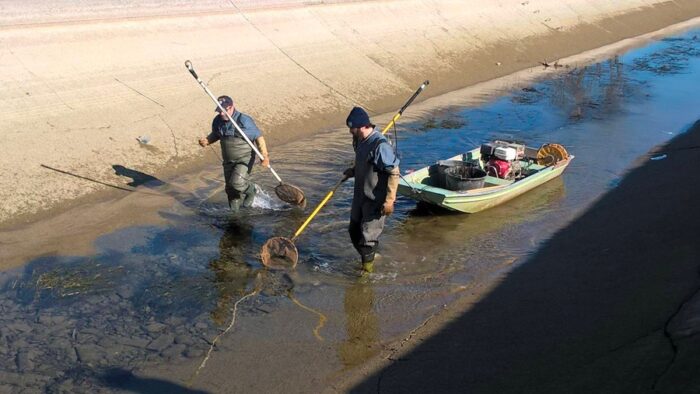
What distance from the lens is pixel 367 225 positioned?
319 inches

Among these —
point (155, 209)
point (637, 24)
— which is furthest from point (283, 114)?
point (637, 24)

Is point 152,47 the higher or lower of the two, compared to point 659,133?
higher

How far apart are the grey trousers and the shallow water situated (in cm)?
38

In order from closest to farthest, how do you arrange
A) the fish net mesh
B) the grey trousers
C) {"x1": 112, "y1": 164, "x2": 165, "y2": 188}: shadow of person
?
the grey trousers, {"x1": 112, "y1": 164, "x2": 165, "y2": 188}: shadow of person, the fish net mesh

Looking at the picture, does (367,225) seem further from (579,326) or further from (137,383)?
(137,383)

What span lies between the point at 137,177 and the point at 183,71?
4.10m

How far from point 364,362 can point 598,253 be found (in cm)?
359

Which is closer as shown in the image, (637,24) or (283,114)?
(283,114)

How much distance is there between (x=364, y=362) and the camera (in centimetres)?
646

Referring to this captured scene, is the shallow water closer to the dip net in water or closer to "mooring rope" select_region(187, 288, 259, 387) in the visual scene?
"mooring rope" select_region(187, 288, 259, 387)

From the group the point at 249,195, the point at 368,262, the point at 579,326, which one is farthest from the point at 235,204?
the point at 579,326

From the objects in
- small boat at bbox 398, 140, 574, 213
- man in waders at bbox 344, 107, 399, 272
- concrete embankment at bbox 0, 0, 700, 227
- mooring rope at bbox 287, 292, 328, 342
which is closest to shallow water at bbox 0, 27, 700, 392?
mooring rope at bbox 287, 292, 328, 342

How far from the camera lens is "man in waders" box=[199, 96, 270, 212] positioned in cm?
980

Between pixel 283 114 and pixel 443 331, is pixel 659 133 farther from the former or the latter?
pixel 443 331
